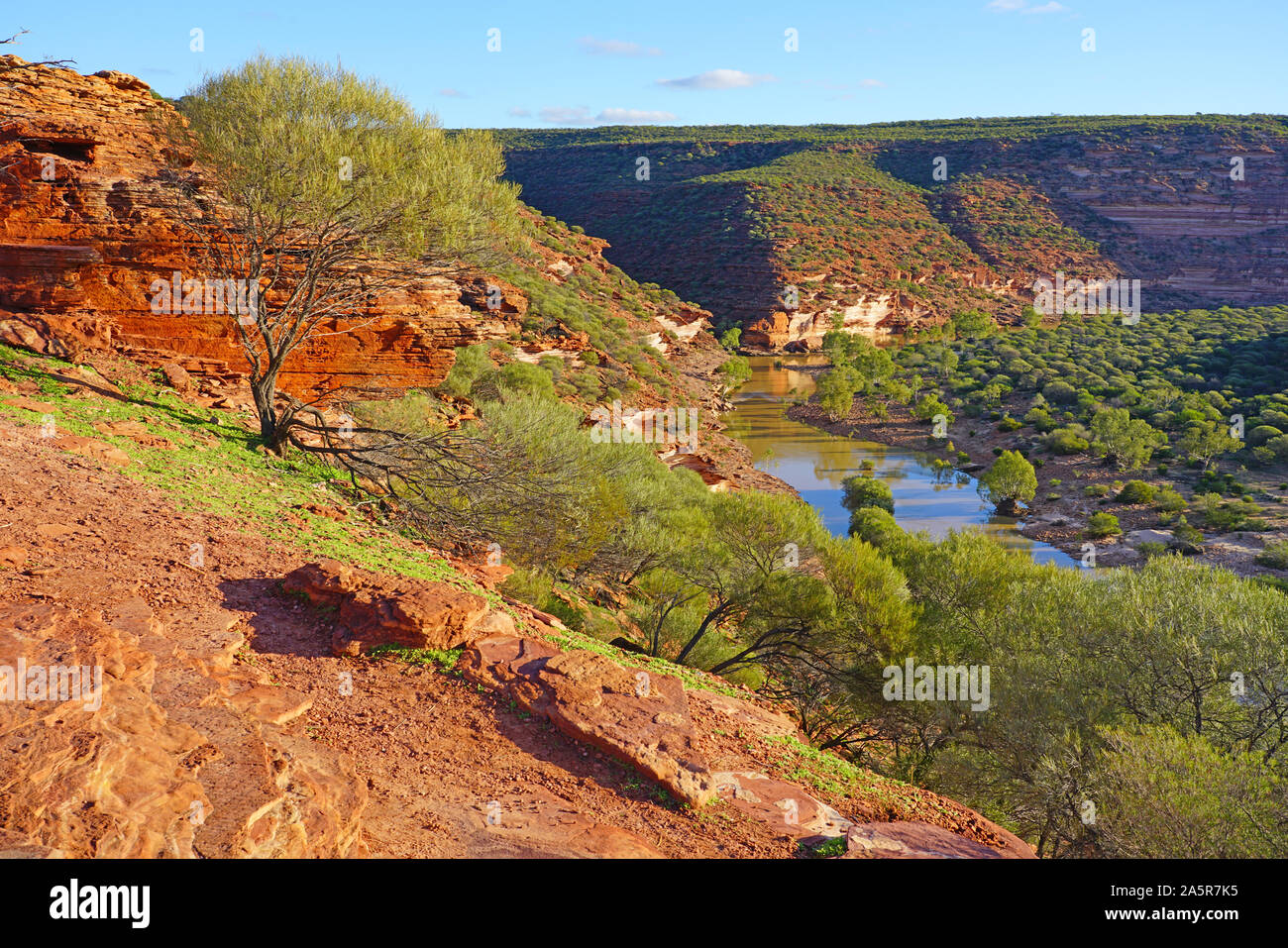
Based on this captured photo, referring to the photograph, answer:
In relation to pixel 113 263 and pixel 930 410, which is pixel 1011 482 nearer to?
pixel 930 410

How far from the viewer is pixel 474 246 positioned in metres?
12.3

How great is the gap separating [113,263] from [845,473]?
31.6 metres

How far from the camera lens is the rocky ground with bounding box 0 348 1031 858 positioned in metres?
3.78

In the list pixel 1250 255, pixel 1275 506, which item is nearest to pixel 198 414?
pixel 1275 506

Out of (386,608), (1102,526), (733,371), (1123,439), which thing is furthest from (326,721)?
(733,371)

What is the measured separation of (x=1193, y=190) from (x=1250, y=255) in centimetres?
1074

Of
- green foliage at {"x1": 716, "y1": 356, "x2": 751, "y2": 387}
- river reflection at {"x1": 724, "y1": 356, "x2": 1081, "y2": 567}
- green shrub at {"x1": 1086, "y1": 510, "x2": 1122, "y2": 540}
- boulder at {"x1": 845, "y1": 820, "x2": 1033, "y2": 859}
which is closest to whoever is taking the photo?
boulder at {"x1": 845, "y1": 820, "x2": 1033, "y2": 859}

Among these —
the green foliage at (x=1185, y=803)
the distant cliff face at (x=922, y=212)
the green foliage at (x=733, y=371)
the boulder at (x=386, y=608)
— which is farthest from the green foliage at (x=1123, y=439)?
the boulder at (x=386, y=608)

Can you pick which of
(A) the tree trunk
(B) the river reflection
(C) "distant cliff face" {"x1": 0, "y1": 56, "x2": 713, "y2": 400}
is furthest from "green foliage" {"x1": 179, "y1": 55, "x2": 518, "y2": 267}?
(B) the river reflection

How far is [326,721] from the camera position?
533 cm

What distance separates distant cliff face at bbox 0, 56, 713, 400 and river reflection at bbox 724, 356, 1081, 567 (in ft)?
60.5

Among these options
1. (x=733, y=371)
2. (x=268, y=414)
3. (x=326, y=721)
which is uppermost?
(x=733, y=371)

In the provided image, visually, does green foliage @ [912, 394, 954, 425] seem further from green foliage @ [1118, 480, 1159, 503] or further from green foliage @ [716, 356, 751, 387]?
green foliage @ [1118, 480, 1159, 503]

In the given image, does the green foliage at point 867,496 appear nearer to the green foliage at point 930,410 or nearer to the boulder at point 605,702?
the green foliage at point 930,410
